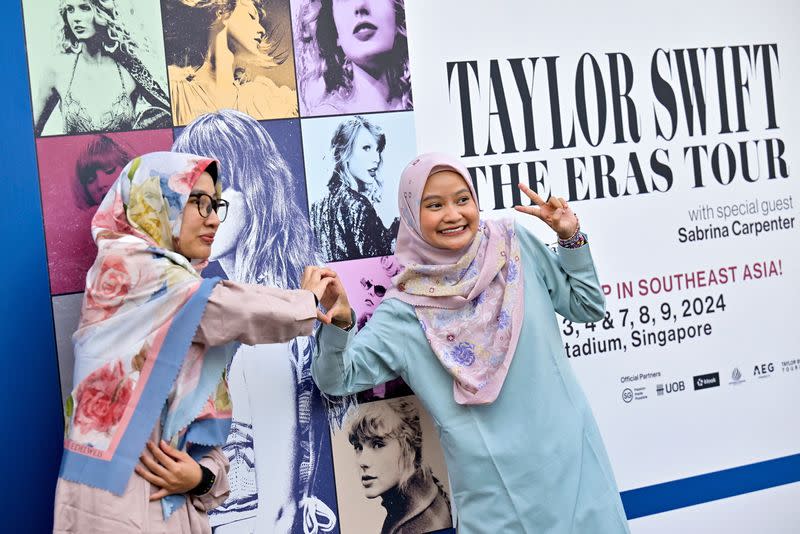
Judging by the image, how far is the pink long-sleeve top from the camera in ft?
5.74

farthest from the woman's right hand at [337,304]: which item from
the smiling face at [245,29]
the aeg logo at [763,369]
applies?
the aeg logo at [763,369]

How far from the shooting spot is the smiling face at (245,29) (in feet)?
7.66

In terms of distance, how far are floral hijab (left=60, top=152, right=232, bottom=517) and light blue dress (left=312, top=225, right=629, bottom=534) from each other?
446 millimetres

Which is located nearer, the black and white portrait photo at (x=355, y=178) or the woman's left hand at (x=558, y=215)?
the woman's left hand at (x=558, y=215)

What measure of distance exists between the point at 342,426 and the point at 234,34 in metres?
1.11

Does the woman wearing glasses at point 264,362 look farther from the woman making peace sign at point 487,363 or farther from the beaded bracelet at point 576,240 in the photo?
the beaded bracelet at point 576,240

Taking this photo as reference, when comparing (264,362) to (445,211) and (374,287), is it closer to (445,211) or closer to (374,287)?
(374,287)

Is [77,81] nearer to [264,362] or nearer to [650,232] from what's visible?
[264,362]

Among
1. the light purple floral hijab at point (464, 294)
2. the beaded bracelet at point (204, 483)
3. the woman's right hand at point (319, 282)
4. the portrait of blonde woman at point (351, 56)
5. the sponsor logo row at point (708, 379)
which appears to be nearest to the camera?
the beaded bracelet at point (204, 483)

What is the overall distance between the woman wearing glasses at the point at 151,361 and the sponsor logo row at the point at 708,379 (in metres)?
1.39

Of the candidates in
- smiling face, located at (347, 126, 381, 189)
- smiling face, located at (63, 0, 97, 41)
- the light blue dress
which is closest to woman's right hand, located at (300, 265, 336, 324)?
the light blue dress

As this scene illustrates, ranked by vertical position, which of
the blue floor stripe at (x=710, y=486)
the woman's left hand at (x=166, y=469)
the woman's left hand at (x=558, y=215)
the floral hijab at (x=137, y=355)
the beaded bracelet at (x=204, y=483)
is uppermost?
the woman's left hand at (x=558, y=215)

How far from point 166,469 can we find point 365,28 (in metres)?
Answer: 1.33

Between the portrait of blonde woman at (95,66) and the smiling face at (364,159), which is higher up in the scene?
the portrait of blonde woman at (95,66)
